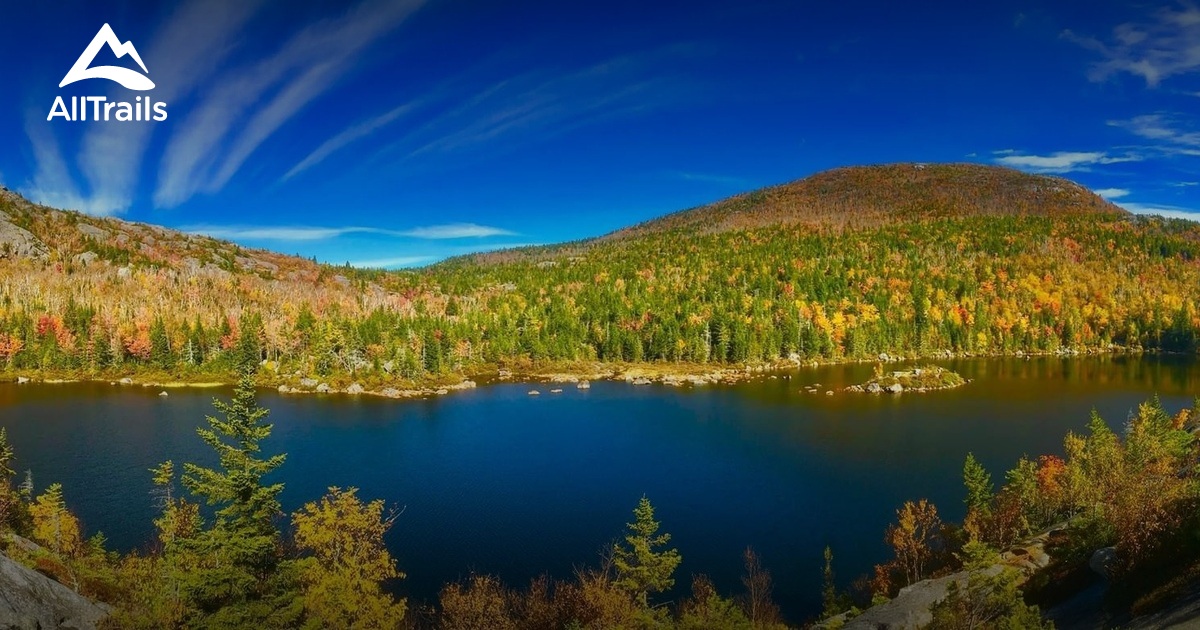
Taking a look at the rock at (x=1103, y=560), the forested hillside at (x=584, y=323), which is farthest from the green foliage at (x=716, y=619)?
the forested hillside at (x=584, y=323)

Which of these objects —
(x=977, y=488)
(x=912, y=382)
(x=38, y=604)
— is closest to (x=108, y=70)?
(x=38, y=604)

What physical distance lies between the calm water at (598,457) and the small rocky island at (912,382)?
500cm

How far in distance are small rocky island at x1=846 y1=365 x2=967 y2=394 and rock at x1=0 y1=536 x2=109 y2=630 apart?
355 feet

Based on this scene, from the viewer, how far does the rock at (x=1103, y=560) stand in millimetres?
25269

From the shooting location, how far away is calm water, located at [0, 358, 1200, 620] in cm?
Result: 4638

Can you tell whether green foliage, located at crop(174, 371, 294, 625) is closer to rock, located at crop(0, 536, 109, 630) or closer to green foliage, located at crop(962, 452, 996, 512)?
rock, located at crop(0, 536, 109, 630)

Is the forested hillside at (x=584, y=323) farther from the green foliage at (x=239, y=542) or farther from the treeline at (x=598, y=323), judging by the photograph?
the green foliage at (x=239, y=542)

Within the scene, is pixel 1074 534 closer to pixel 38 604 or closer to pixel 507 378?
pixel 38 604

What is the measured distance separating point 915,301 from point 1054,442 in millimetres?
113146

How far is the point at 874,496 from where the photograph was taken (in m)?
55.3

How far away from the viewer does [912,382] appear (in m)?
115

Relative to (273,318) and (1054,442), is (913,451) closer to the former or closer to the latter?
(1054,442)

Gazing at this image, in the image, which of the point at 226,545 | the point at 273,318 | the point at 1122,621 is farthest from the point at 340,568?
the point at 273,318

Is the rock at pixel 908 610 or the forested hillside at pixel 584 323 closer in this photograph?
the rock at pixel 908 610
